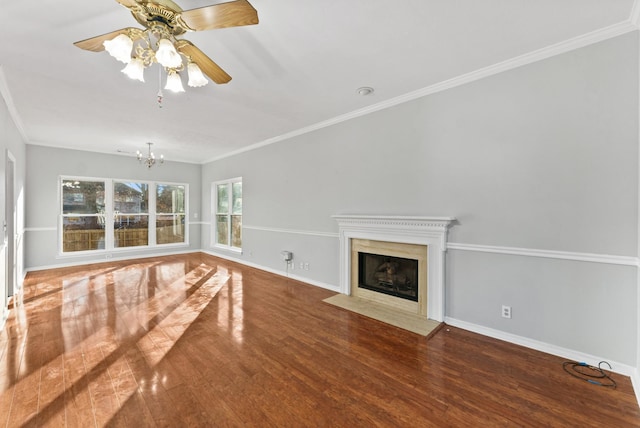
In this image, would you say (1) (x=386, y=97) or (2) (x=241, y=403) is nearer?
(2) (x=241, y=403)

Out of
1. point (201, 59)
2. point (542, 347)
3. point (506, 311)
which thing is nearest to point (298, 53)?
point (201, 59)

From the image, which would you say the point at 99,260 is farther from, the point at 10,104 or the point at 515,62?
the point at 515,62

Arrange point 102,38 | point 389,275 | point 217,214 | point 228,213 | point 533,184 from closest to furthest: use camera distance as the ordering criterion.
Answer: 1. point 102,38
2. point 533,184
3. point 389,275
4. point 228,213
5. point 217,214

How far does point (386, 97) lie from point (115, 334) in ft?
13.6

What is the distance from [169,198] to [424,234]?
7036 mm

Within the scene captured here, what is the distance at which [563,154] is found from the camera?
95.7 inches

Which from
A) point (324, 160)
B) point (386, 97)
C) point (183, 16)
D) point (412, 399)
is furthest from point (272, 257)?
point (183, 16)

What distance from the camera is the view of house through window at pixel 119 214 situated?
624 cm

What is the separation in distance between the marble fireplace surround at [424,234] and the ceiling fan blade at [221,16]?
257cm

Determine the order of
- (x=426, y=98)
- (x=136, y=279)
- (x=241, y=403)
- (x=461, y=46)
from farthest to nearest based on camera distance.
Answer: (x=136, y=279), (x=426, y=98), (x=461, y=46), (x=241, y=403)

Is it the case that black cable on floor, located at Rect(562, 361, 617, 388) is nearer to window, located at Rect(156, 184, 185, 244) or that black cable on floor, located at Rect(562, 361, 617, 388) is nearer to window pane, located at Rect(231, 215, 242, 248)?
window pane, located at Rect(231, 215, 242, 248)

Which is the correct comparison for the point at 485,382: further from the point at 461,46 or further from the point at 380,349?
the point at 461,46

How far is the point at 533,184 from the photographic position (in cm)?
259

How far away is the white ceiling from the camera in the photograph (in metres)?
1.96
